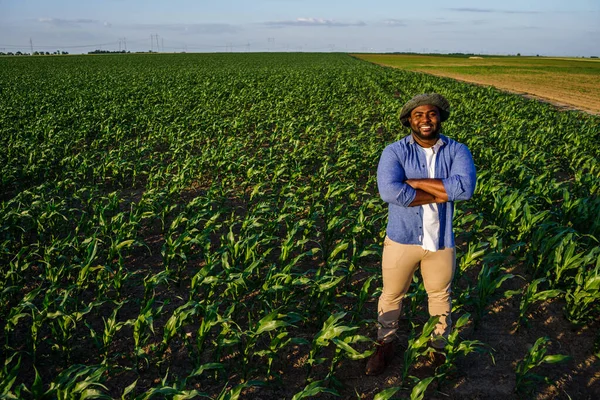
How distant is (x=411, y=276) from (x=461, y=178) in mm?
917

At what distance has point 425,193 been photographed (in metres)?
2.90

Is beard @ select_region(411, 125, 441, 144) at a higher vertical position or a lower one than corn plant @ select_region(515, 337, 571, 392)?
higher

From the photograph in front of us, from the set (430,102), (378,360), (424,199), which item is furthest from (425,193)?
(378,360)

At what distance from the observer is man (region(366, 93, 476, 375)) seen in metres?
2.88

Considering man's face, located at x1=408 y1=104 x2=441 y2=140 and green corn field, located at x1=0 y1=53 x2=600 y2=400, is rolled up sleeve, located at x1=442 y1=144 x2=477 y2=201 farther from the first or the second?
green corn field, located at x1=0 y1=53 x2=600 y2=400

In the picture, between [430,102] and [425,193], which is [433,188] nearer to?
[425,193]

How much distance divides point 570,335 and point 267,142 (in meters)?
9.85

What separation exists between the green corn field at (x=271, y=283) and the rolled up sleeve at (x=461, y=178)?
1121mm

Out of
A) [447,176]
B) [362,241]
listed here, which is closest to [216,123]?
[362,241]

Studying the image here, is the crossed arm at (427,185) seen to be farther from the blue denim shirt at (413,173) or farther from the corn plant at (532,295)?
the corn plant at (532,295)

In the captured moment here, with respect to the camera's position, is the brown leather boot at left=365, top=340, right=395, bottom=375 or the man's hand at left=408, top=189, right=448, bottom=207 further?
the brown leather boot at left=365, top=340, right=395, bottom=375

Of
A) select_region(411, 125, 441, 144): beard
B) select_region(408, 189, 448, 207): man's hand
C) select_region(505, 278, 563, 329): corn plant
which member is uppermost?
select_region(411, 125, 441, 144): beard

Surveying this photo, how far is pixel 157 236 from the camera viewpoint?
20.1ft

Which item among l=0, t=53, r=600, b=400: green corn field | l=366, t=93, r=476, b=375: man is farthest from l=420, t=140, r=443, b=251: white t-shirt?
l=0, t=53, r=600, b=400: green corn field
